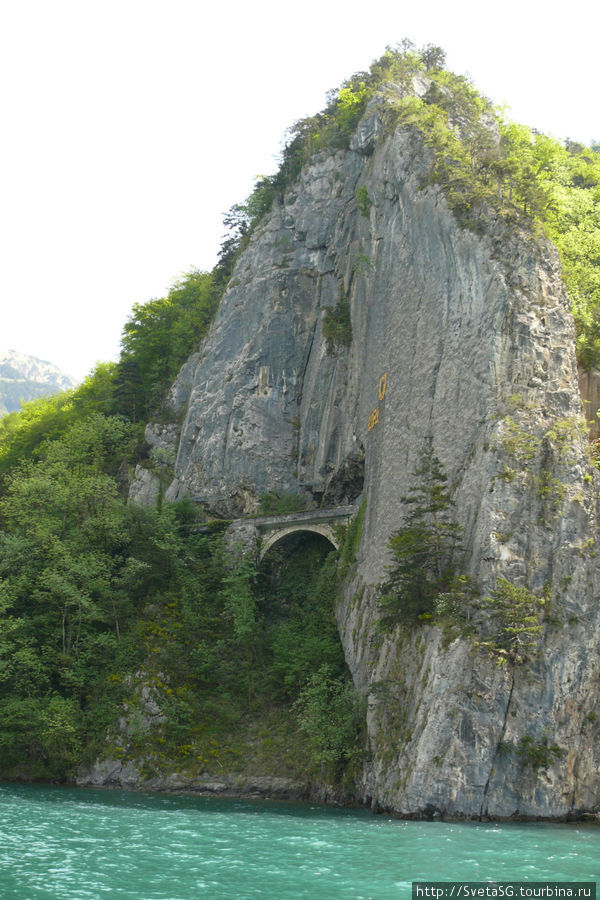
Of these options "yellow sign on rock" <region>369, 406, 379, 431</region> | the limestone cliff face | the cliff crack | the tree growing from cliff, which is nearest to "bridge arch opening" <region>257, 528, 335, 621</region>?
the limestone cliff face

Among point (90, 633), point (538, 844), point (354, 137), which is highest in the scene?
A: point (354, 137)

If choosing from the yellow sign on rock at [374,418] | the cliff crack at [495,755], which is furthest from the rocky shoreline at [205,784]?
the yellow sign on rock at [374,418]

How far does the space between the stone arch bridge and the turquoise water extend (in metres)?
18.8

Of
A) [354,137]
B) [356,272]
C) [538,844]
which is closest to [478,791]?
[538,844]

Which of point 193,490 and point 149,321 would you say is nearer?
point 193,490

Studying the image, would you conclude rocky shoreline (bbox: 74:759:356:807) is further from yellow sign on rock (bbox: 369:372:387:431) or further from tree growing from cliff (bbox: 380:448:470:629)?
yellow sign on rock (bbox: 369:372:387:431)

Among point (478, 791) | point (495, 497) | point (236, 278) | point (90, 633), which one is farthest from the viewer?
point (236, 278)

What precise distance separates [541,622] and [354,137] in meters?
37.9

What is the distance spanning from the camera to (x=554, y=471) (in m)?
28.3

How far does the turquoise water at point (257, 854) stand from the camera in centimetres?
1588

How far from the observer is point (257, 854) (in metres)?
19.0

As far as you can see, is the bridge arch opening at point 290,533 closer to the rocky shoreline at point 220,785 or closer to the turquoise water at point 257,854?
the rocky shoreline at point 220,785

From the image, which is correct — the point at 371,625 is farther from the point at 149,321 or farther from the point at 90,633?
the point at 149,321

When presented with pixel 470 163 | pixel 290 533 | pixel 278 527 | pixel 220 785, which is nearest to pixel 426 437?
pixel 470 163
